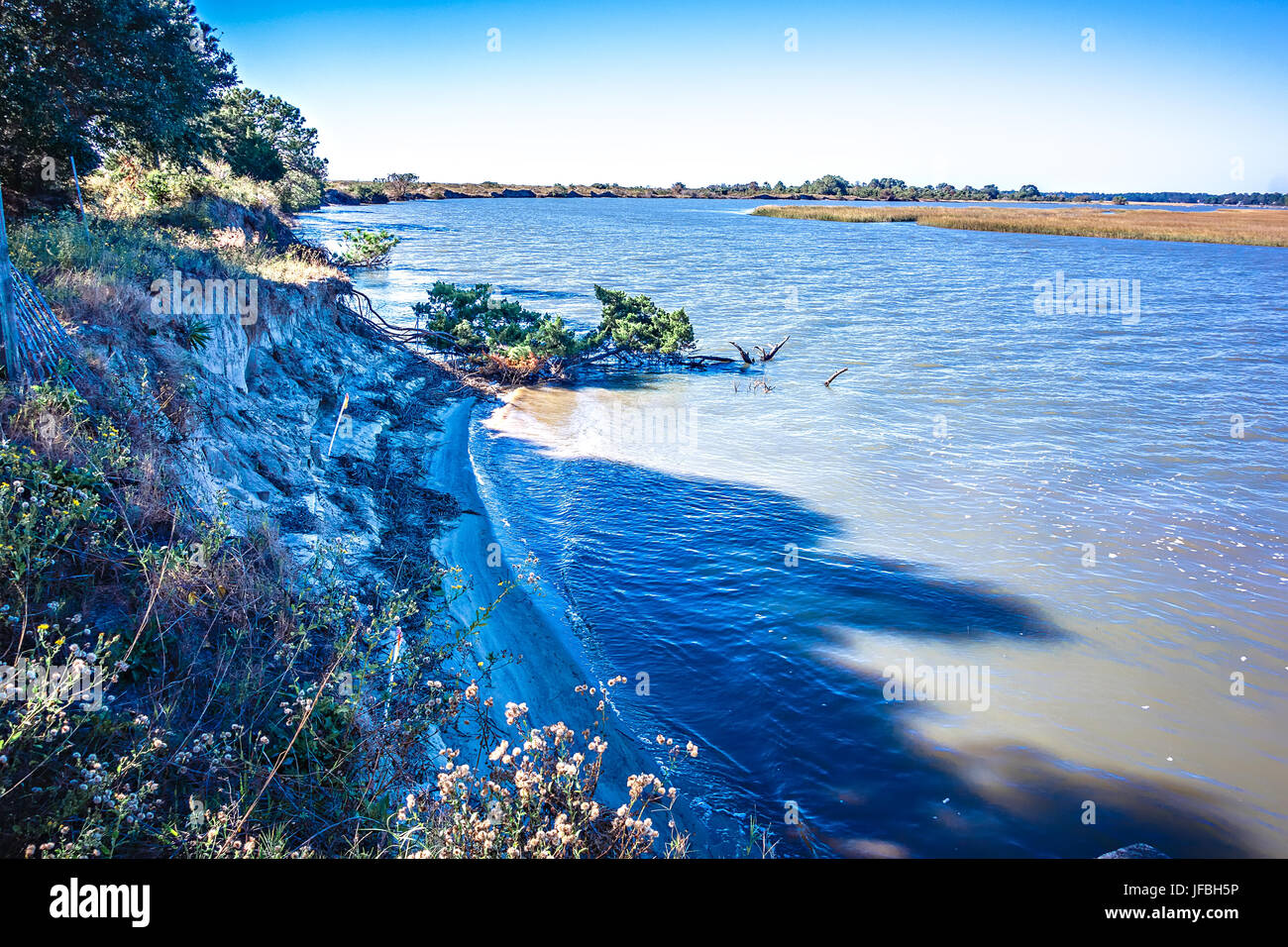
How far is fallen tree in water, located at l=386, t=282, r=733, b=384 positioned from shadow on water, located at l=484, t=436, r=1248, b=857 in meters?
10.1

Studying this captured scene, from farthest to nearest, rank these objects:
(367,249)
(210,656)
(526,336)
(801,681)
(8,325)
A: (367,249)
(526,336)
(801,681)
(8,325)
(210,656)

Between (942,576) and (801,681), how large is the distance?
4.48 meters

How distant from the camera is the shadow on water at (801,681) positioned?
7.77 m

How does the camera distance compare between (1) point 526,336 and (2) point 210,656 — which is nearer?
(2) point 210,656

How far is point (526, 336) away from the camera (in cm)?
2566

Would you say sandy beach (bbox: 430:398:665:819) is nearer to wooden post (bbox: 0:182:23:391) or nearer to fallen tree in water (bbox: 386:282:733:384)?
wooden post (bbox: 0:182:23:391)

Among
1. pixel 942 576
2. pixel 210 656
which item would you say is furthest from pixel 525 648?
pixel 942 576

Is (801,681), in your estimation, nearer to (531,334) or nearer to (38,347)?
(38,347)

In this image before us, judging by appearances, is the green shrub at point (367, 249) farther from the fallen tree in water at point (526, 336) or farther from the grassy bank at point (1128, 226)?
the grassy bank at point (1128, 226)

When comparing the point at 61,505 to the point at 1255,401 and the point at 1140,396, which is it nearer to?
the point at 1140,396

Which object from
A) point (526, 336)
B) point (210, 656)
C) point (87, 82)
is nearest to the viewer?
point (210, 656)

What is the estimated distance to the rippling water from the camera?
8273mm

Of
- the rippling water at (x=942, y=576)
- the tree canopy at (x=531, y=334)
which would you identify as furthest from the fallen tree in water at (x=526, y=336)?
the rippling water at (x=942, y=576)
